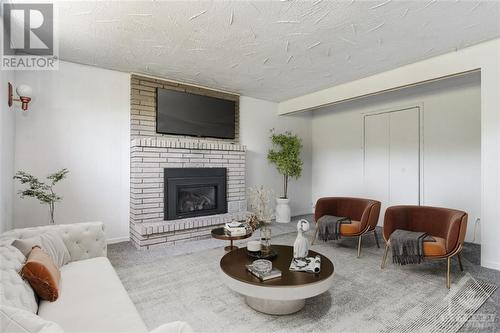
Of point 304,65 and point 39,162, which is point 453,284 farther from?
point 39,162

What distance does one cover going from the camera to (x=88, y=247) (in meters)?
2.51

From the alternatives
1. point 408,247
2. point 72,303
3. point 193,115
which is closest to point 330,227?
point 408,247

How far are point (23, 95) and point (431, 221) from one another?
Result: 5.15 meters

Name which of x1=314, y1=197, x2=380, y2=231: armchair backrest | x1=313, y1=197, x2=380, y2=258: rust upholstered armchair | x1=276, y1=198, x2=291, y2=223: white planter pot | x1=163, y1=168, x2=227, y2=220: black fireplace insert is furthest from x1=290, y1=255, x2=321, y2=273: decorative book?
x1=276, y1=198, x2=291, y2=223: white planter pot

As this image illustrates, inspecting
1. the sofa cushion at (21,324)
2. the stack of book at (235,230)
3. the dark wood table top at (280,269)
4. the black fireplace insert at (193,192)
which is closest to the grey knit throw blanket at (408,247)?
the dark wood table top at (280,269)

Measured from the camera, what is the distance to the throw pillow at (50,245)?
6.38 feet

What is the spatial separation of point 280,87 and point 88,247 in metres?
3.85

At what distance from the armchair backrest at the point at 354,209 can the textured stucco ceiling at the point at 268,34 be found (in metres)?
1.98

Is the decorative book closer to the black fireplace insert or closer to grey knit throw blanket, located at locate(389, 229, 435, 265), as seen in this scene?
A: grey knit throw blanket, located at locate(389, 229, 435, 265)

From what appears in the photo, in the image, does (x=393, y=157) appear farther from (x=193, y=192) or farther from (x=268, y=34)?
(x=193, y=192)

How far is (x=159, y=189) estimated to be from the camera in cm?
414

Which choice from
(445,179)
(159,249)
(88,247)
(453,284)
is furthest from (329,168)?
(88,247)

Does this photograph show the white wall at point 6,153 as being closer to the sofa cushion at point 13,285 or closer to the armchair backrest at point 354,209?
the sofa cushion at point 13,285

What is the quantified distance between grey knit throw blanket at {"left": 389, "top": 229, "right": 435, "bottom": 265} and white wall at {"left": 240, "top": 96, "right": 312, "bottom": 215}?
10.2 ft
